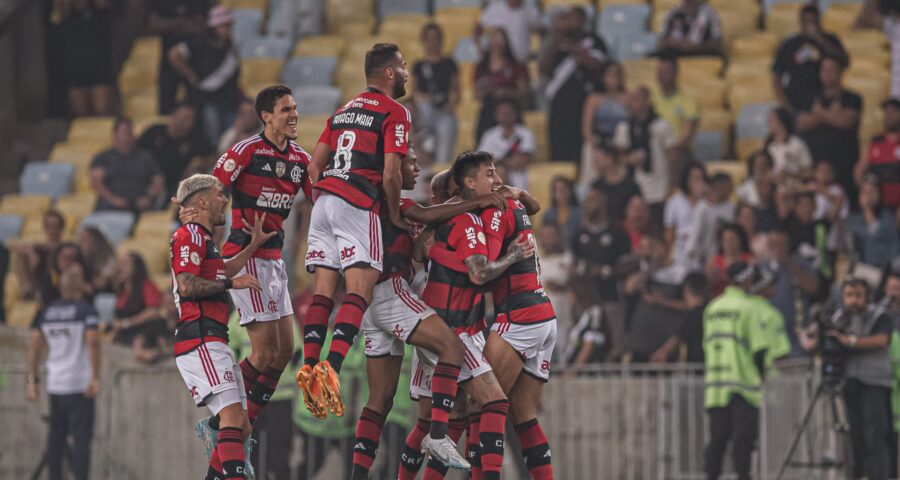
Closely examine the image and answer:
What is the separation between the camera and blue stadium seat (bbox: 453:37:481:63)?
20422mm

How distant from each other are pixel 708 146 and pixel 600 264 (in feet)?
9.44

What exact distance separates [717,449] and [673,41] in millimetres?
6735

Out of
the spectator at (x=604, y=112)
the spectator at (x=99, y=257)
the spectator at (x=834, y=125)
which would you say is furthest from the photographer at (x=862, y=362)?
the spectator at (x=99, y=257)

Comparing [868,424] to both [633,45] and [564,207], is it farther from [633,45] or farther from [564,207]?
[633,45]

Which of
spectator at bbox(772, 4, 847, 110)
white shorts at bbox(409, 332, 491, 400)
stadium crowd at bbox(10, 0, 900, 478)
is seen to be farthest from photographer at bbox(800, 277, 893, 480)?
spectator at bbox(772, 4, 847, 110)

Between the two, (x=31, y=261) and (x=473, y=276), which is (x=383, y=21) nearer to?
(x=31, y=261)

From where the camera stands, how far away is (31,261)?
18562mm

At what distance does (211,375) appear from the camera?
913cm

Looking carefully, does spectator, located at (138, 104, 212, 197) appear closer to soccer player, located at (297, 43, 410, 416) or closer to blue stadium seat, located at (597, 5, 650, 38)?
blue stadium seat, located at (597, 5, 650, 38)

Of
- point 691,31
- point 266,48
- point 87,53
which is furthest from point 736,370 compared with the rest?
point 87,53

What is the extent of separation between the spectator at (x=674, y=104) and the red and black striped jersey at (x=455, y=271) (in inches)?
339

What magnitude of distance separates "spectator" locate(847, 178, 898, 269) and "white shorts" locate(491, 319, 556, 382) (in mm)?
6975

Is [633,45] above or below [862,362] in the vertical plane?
above

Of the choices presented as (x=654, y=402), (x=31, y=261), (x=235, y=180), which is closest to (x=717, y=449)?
(x=654, y=402)
